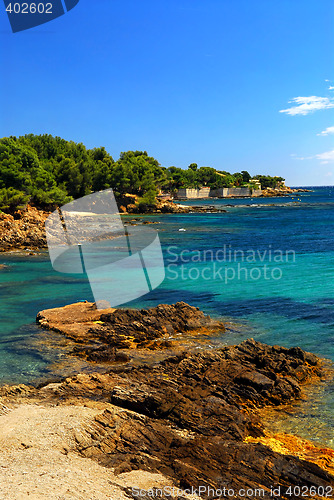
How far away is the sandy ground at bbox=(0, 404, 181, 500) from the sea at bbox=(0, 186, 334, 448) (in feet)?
13.9

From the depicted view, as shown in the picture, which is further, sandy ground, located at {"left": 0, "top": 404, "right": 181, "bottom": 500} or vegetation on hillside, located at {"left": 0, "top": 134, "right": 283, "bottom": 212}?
vegetation on hillside, located at {"left": 0, "top": 134, "right": 283, "bottom": 212}

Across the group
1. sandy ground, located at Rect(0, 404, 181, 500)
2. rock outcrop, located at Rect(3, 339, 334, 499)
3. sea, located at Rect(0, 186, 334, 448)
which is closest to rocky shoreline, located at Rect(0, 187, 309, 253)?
sea, located at Rect(0, 186, 334, 448)

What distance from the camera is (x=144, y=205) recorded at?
10150 cm

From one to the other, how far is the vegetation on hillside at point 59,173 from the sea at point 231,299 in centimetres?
1750

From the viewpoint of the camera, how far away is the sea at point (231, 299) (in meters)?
13.1

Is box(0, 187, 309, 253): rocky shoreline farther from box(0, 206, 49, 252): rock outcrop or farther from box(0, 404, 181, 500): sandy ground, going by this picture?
box(0, 404, 181, 500): sandy ground

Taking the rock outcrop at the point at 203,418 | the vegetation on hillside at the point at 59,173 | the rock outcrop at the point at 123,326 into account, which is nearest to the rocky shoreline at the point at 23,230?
the vegetation on hillside at the point at 59,173

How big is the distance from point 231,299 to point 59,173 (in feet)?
215

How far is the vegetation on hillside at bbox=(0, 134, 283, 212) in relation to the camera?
53.9m

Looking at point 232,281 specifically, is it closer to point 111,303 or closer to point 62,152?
point 111,303

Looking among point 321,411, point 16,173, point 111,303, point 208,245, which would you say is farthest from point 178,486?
point 16,173

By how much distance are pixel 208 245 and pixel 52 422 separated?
39623mm

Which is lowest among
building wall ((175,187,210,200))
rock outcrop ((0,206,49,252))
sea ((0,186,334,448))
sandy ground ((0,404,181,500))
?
sea ((0,186,334,448))

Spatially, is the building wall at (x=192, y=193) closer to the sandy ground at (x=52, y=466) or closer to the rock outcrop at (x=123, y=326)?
the rock outcrop at (x=123, y=326)
